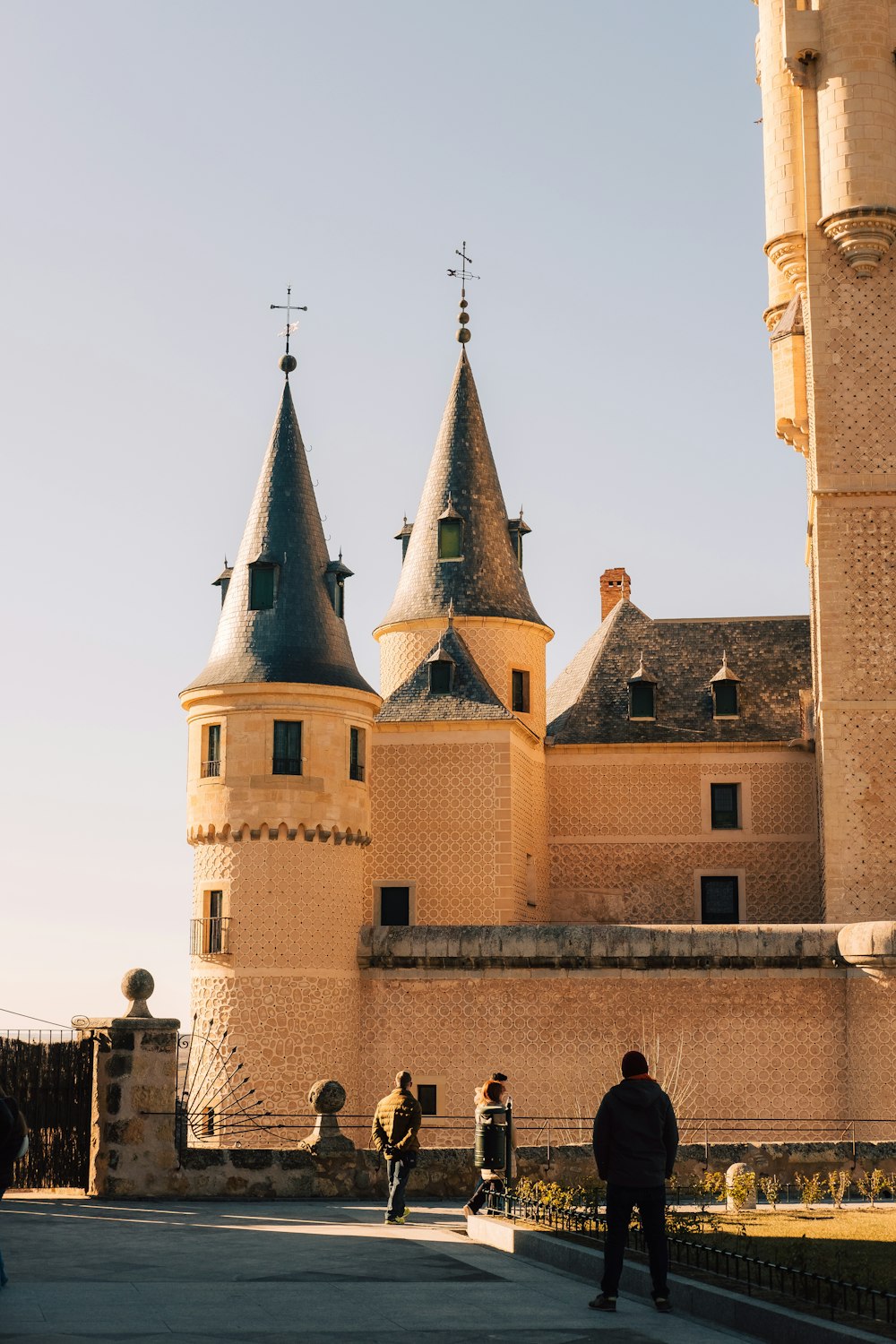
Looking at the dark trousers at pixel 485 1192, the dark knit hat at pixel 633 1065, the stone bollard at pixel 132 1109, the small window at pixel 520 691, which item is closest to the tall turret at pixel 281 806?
the small window at pixel 520 691

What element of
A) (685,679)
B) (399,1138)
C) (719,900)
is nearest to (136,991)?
(399,1138)

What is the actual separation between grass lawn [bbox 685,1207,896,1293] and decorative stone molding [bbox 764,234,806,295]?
21656 mm

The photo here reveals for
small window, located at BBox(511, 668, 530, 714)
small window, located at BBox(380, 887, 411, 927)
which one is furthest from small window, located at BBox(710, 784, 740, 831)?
small window, located at BBox(380, 887, 411, 927)

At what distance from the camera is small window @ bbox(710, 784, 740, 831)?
3375cm

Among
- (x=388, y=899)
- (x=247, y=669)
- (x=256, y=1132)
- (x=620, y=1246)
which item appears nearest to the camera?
(x=620, y=1246)

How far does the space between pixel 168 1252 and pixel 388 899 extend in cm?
1942

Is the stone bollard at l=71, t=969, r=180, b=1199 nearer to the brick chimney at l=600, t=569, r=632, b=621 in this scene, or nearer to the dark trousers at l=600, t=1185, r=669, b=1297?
the dark trousers at l=600, t=1185, r=669, b=1297

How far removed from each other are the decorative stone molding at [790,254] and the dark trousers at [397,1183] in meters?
22.0

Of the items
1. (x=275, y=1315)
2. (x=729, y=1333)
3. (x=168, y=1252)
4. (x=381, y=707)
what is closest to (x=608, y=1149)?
(x=729, y=1333)

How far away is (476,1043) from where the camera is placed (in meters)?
26.8

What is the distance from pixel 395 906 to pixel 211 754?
4.67m

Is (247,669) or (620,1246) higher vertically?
(247,669)

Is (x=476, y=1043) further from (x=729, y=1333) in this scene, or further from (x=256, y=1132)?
(x=729, y=1333)

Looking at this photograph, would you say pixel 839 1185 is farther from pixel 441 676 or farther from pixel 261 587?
pixel 441 676
